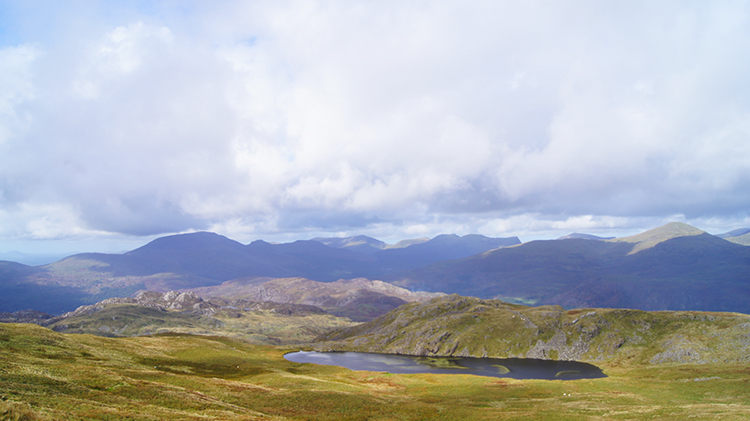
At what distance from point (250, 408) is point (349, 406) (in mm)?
18386

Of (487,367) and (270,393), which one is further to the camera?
(487,367)

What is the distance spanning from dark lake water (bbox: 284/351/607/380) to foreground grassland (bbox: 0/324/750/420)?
45170 mm

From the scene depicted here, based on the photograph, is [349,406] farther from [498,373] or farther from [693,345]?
[693,345]

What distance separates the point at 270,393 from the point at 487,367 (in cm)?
13800

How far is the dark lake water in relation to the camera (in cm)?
15525

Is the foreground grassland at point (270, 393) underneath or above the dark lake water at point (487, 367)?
above

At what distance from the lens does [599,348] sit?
194 meters

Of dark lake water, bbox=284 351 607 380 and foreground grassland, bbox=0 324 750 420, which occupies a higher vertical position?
foreground grassland, bbox=0 324 750 420

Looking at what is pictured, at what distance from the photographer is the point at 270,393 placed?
68688mm

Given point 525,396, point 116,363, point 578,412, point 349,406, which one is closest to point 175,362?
point 116,363

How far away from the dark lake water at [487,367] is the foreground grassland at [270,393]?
45.2 metres

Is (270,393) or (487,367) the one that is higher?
(270,393)

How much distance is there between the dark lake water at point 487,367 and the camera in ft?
509

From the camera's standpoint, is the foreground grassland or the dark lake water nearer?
the foreground grassland
